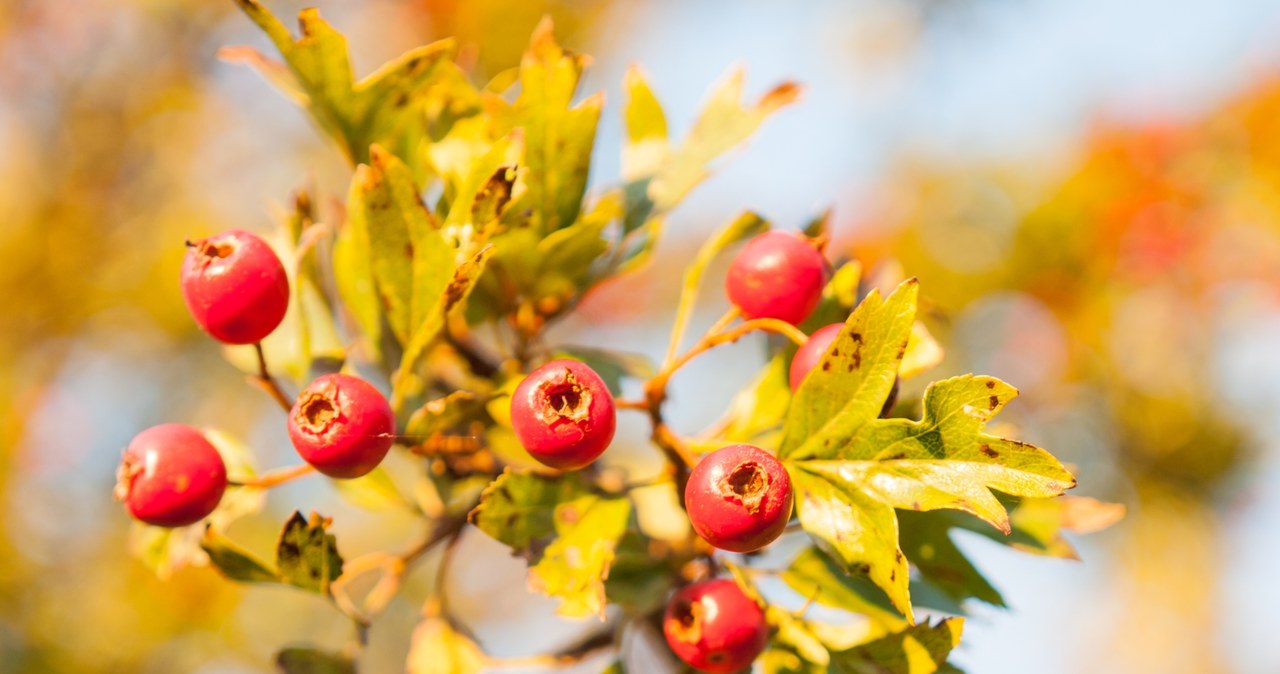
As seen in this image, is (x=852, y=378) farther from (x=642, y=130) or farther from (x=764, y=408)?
(x=642, y=130)

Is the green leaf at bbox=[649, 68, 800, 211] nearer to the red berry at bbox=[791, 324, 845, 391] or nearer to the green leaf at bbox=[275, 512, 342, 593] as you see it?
the red berry at bbox=[791, 324, 845, 391]

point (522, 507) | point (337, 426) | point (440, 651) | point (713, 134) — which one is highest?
point (713, 134)

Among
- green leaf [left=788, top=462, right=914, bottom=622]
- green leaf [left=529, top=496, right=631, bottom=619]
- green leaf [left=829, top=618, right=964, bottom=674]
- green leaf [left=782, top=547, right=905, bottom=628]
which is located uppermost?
green leaf [left=788, top=462, right=914, bottom=622]

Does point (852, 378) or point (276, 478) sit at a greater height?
point (852, 378)

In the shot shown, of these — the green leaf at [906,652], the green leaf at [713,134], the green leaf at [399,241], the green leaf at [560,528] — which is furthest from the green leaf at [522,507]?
the green leaf at [713,134]

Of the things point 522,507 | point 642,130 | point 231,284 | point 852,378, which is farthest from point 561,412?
A: point 642,130

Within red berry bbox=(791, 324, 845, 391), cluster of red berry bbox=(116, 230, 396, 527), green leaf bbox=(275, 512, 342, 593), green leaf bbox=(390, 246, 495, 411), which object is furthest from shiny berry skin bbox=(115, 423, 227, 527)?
red berry bbox=(791, 324, 845, 391)

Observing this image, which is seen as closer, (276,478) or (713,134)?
(276,478)
